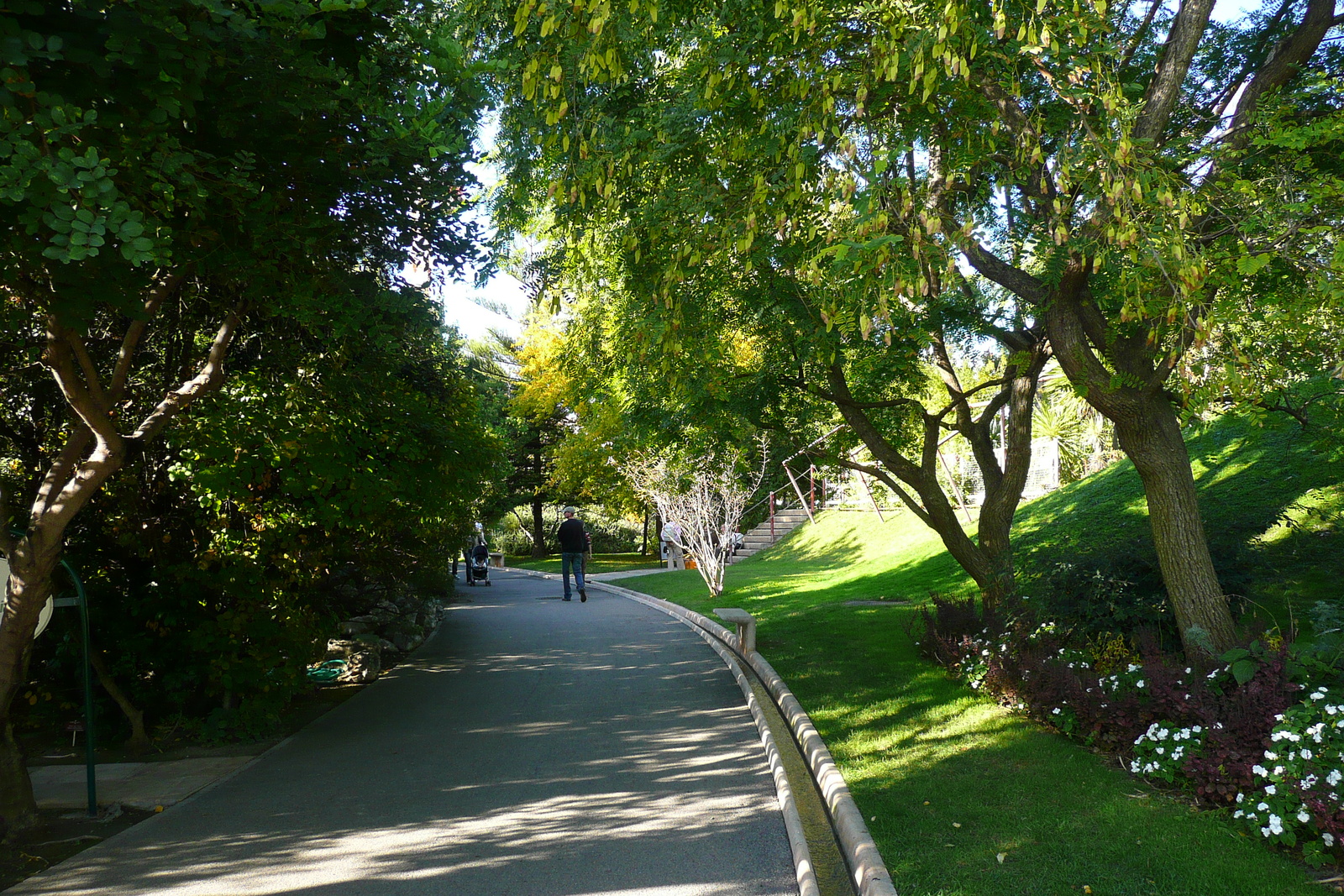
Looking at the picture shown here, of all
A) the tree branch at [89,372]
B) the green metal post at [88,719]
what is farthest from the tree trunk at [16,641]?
the tree branch at [89,372]

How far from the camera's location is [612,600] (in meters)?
21.5

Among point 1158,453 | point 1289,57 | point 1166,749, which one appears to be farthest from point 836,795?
point 1289,57

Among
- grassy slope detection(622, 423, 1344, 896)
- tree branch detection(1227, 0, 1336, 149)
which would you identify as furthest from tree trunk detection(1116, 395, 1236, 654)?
tree branch detection(1227, 0, 1336, 149)

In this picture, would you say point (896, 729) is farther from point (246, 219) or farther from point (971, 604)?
point (246, 219)

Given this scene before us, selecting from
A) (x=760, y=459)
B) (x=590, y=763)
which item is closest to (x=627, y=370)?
(x=590, y=763)

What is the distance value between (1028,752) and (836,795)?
1807 millimetres

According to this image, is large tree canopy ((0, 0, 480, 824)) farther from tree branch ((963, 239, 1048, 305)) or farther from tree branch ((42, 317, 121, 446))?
tree branch ((963, 239, 1048, 305))

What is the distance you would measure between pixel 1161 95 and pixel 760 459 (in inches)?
545

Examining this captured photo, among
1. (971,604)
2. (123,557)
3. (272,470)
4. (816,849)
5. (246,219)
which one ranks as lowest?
(816,849)

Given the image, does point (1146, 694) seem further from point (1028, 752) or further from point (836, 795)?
point (836, 795)

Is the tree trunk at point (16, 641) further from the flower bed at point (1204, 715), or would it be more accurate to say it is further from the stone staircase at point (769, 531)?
the stone staircase at point (769, 531)

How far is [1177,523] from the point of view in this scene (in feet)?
23.5

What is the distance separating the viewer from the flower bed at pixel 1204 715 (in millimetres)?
4852

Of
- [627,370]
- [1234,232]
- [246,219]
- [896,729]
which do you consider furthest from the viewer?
[627,370]
